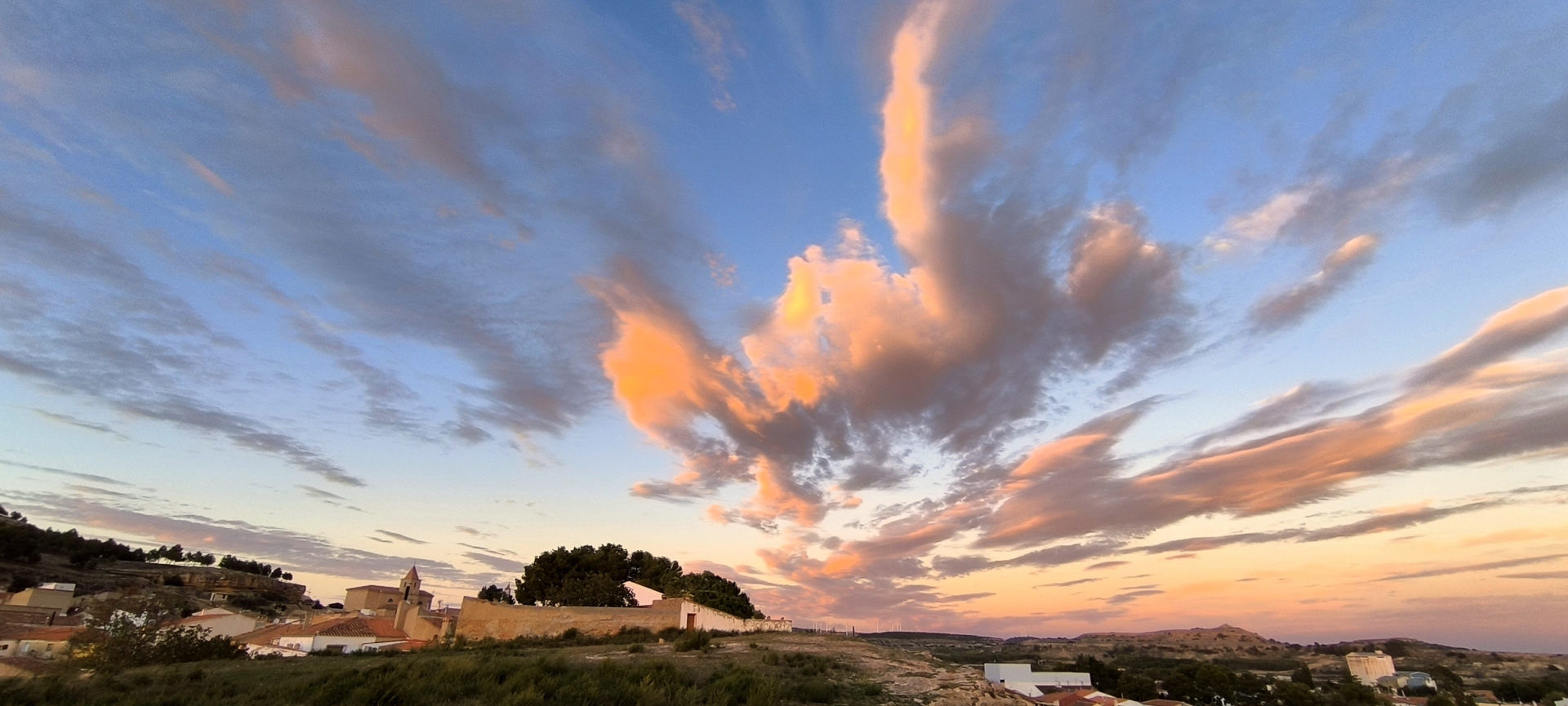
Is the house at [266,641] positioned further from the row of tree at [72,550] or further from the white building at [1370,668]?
the white building at [1370,668]

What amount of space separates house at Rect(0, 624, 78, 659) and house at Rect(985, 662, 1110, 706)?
64.3m

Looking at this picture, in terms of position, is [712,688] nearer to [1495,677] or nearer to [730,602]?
[730,602]

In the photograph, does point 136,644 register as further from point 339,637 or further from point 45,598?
point 45,598

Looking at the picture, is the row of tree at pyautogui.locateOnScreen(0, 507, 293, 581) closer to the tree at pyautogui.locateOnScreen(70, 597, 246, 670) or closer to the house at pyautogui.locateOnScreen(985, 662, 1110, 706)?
the tree at pyautogui.locateOnScreen(70, 597, 246, 670)

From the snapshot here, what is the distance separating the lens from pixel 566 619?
35.3 meters

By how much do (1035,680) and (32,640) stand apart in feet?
240

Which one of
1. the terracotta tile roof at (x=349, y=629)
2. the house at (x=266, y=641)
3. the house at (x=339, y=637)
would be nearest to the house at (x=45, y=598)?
the house at (x=266, y=641)

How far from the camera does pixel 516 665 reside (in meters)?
14.0

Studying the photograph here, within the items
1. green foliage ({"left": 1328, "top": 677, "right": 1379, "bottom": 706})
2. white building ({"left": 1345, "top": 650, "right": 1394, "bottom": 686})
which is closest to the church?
green foliage ({"left": 1328, "top": 677, "right": 1379, "bottom": 706})

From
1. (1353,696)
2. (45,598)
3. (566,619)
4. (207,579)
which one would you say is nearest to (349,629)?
(566,619)

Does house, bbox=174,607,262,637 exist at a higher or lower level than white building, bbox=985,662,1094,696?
higher

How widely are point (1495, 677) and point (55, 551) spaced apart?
19242cm

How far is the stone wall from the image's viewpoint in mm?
35031

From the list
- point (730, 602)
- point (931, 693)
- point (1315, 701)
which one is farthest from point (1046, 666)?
point (931, 693)
